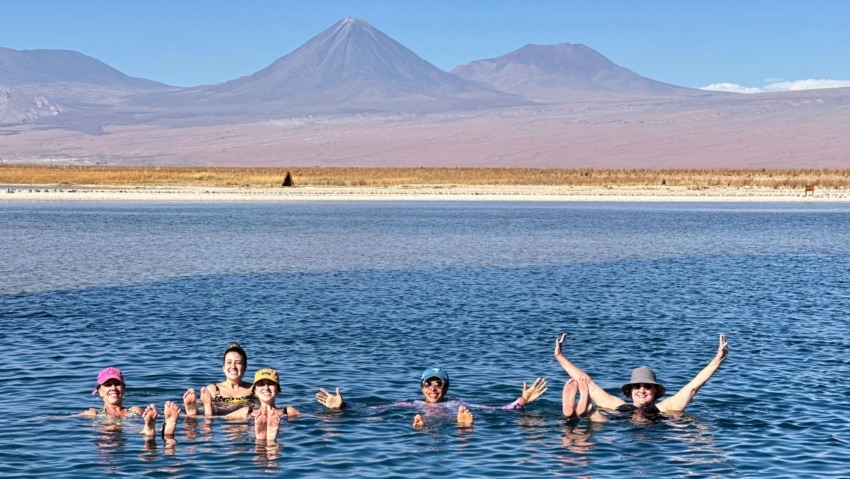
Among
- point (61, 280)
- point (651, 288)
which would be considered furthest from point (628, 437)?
point (61, 280)

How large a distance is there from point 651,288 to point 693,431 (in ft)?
53.3

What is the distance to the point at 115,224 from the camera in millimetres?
57281

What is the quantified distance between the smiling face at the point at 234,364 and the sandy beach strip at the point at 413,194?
224 ft

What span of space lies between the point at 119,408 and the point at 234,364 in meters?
1.56

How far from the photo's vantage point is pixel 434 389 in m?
15.0

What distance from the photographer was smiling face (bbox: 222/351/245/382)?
15336 millimetres

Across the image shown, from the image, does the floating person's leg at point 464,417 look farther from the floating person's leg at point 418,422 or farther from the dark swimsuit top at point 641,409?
the dark swimsuit top at point 641,409

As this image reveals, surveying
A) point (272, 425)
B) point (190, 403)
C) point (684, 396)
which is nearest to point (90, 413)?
point (190, 403)

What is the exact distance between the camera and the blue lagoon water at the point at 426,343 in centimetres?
1367

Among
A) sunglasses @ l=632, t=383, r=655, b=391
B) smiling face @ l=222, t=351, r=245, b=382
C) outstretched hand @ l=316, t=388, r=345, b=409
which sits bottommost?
outstretched hand @ l=316, t=388, r=345, b=409

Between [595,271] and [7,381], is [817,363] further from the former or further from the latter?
[595,271]

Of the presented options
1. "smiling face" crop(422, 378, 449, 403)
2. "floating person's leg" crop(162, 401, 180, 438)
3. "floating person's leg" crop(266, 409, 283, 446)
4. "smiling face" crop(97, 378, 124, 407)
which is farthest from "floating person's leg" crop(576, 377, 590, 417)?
"smiling face" crop(97, 378, 124, 407)

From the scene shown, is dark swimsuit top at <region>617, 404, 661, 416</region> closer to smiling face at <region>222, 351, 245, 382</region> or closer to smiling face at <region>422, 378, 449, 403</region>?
smiling face at <region>422, 378, 449, 403</region>

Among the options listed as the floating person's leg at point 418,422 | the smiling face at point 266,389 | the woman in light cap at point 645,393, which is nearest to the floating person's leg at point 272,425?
the smiling face at point 266,389
